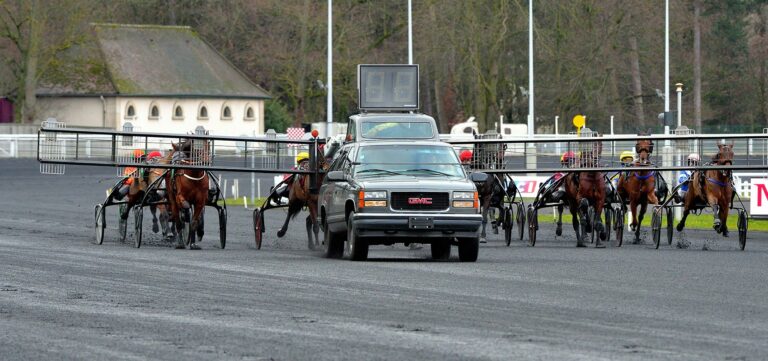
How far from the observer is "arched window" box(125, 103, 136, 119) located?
91062 mm

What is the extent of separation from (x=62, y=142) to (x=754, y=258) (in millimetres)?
12796

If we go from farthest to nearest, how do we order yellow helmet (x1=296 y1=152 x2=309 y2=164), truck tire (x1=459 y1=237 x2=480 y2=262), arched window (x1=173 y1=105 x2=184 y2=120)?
arched window (x1=173 y1=105 x2=184 y2=120)
yellow helmet (x1=296 y1=152 x2=309 y2=164)
truck tire (x1=459 y1=237 x2=480 y2=262)

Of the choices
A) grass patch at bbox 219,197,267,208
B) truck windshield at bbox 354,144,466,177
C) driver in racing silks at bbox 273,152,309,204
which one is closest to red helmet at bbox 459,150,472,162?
driver in racing silks at bbox 273,152,309,204

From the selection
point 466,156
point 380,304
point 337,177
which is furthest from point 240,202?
point 380,304

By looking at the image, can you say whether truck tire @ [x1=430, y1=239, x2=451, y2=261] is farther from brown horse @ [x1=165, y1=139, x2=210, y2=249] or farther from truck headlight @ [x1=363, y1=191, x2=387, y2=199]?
brown horse @ [x1=165, y1=139, x2=210, y2=249]

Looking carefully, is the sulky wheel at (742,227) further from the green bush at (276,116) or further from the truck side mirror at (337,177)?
the green bush at (276,116)

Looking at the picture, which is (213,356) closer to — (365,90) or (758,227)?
(365,90)

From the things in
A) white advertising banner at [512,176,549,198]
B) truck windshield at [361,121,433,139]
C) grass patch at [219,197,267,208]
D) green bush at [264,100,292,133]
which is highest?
green bush at [264,100,292,133]

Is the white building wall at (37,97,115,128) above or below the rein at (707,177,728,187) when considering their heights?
above

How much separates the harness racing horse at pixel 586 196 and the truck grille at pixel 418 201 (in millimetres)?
6537

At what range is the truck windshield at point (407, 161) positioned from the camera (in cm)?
2375

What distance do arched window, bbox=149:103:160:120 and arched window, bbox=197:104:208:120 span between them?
2.97m

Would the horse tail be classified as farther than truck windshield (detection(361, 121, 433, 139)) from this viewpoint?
Yes

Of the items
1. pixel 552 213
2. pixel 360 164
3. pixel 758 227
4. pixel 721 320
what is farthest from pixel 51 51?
pixel 721 320
